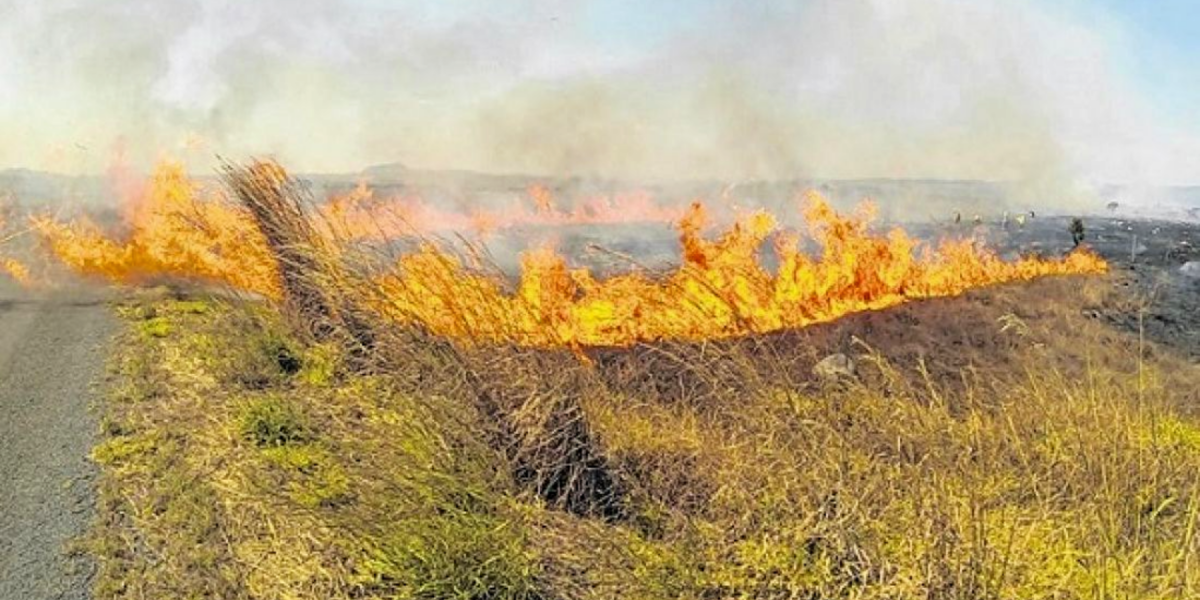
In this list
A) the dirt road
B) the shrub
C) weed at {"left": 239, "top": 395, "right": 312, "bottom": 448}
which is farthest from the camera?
weed at {"left": 239, "top": 395, "right": 312, "bottom": 448}

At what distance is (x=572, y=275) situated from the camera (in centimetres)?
1515

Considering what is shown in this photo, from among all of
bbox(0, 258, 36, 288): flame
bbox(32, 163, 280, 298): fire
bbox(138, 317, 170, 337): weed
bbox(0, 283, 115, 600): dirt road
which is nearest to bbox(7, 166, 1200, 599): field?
bbox(0, 283, 115, 600): dirt road

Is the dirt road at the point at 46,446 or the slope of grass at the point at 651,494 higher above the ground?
the slope of grass at the point at 651,494

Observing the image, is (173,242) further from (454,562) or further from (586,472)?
(454,562)

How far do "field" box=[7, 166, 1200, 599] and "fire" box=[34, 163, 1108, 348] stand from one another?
91 mm

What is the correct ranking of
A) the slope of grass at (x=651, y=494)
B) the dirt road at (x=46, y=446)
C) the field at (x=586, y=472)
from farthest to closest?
Answer: the dirt road at (x=46, y=446)
the field at (x=586, y=472)
the slope of grass at (x=651, y=494)

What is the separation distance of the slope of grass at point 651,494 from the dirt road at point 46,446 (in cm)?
28

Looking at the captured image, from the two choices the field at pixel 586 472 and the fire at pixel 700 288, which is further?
the fire at pixel 700 288

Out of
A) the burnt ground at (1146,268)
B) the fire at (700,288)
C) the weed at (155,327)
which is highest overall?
the fire at (700,288)

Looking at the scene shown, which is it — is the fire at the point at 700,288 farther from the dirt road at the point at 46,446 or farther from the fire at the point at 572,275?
the dirt road at the point at 46,446

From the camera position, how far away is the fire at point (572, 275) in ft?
26.7

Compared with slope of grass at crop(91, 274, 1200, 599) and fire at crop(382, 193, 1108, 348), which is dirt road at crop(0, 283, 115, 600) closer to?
slope of grass at crop(91, 274, 1200, 599)

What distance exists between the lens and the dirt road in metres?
6.36

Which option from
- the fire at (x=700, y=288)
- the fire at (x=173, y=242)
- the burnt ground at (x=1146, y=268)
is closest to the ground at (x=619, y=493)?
the fire at (x=700, y=288)
